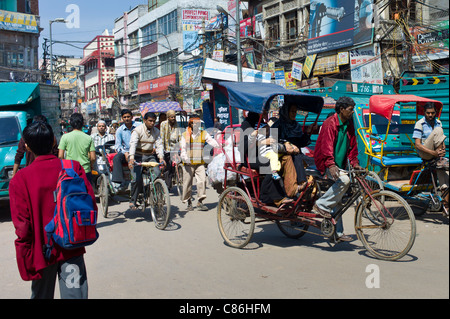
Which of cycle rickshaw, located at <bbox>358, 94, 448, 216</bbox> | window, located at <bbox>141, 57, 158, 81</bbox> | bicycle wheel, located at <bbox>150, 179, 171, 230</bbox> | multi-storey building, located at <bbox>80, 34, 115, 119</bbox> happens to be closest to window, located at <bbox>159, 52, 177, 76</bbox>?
window, located at <bbox>141, 57, 158, 81</bbox>

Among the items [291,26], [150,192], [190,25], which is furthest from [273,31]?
[150,192]

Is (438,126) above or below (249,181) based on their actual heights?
above

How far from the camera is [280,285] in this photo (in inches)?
181

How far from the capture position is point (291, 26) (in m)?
24.8

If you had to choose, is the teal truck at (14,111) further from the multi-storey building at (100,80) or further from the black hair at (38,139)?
the multi-storey building at (100,80)

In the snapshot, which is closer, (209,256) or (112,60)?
(209,256)

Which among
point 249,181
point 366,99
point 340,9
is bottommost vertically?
point 249,181

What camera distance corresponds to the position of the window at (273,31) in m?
25.8

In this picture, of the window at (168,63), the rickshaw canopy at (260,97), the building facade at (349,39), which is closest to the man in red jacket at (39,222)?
the rickshaw canopy at (260,97)

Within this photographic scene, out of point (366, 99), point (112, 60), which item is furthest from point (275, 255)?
point (112, 60)

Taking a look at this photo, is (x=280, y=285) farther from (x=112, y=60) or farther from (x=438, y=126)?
(x=112, y=60)

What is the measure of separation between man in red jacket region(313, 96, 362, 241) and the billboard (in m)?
15.6

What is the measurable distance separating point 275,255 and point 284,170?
106 centimetres

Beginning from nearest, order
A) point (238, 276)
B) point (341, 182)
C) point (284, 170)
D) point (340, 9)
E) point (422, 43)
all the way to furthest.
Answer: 1. point (238, 276)
2. point (341, 182)
3. point (284, 170)
4. point (422, 43)
5. point (340, 9)
